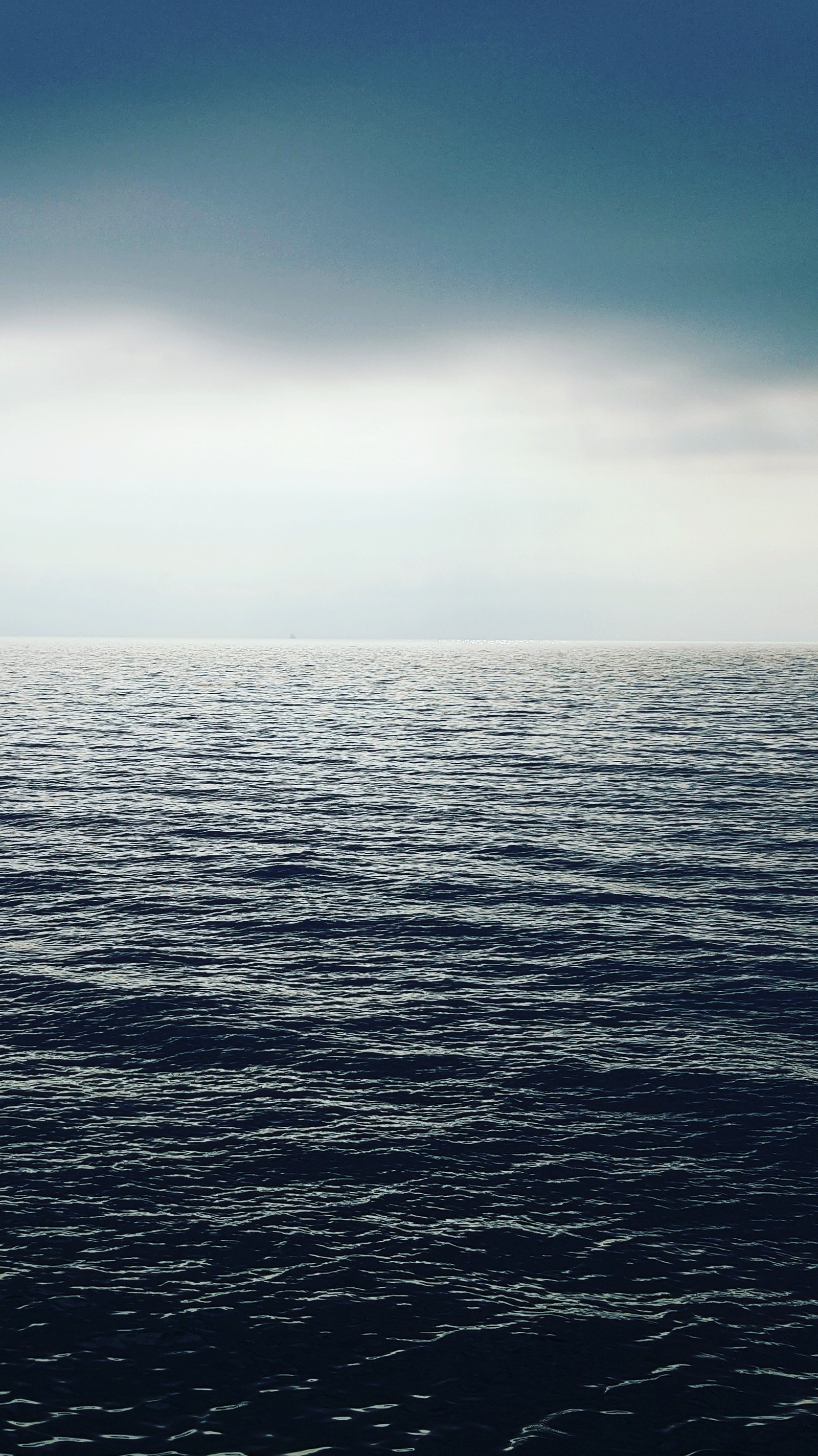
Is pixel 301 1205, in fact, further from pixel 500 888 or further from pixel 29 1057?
pixel 500 888

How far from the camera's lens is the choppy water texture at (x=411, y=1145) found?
1366cm

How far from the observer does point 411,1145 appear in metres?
20.1

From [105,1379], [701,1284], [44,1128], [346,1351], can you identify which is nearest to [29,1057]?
[44,1128]

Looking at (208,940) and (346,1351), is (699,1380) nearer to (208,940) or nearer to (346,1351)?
(346,1351)

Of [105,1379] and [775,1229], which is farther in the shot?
[775,1229]

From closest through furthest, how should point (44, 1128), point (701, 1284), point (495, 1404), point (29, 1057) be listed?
1. point (495, 1404)
2. point (701, 1284)
3. point (44, 1128)
4. point (29, 1057)

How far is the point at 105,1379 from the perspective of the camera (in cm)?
1376

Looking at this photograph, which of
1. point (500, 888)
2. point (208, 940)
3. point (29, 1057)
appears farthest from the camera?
point (500, 888)

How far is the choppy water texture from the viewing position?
13.7 metres

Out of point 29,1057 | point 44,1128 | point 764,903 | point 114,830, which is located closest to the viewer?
point 44,1128

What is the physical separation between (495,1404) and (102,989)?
17.8 metres

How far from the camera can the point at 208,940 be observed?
108 feet

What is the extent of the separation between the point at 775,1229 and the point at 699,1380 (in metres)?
4.16

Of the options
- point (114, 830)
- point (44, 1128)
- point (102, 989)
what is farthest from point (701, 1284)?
point (114, 830)
